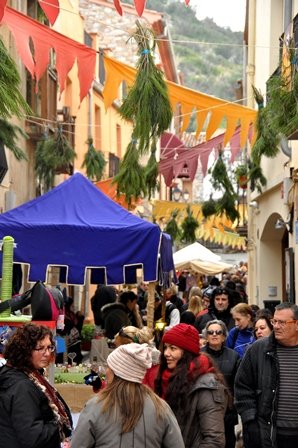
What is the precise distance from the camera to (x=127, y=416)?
17.8ft

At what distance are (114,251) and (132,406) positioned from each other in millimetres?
7657

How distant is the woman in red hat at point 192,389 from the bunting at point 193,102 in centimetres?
735

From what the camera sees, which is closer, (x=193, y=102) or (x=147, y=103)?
(x=147, y=103)

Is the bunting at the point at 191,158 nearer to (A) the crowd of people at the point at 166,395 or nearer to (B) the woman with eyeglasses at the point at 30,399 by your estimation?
(A) the crowd of people at the point at 166,395

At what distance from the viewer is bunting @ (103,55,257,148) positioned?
47.9 feet

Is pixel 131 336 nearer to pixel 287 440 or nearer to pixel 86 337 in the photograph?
pixel 287 440

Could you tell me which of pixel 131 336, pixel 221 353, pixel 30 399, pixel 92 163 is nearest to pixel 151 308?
pixel 221 353

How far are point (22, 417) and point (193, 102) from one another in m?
10.2

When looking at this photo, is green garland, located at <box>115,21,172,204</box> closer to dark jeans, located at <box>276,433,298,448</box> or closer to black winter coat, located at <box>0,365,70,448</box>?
dark jeans, located at <box>276,433,298,448</box>

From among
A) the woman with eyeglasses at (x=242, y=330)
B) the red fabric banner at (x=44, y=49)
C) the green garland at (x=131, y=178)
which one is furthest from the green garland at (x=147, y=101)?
the green garland at (x=131, y=178)

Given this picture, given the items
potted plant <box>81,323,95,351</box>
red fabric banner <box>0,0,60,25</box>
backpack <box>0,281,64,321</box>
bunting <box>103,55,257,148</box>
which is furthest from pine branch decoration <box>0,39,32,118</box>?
potted plant <box>81,323,95,351</box>

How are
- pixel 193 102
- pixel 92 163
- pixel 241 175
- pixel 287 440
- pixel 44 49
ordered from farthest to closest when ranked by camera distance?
pixel 92 163 → pixel 241 175 → pixel 193 102 → pixel 44 49 → pixel 287 440

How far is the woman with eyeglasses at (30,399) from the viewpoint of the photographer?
19.3ft

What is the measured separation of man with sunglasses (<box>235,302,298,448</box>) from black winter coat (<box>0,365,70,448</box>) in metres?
2.06
